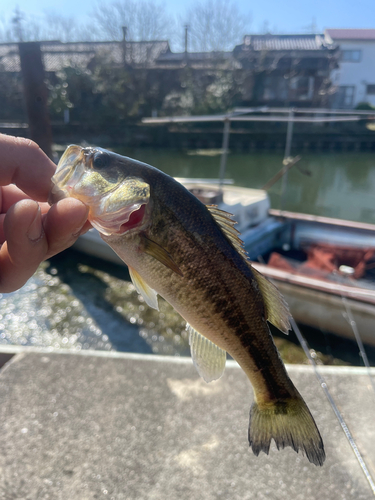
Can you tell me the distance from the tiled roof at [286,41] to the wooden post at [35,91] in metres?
32.5

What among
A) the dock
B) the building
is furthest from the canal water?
the building

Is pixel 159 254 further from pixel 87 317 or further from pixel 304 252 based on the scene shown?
pixel 304 252

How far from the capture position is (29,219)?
109 cm

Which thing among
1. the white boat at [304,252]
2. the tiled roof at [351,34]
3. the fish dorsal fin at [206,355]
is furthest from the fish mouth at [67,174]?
the tiled roof at [351,34]

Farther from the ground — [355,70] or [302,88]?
[355,70]

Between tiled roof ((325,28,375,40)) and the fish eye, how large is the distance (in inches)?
1702

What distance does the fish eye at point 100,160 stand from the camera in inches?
47.8

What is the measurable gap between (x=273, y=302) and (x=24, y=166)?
1006 mm

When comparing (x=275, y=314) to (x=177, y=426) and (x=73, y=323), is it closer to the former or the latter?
(x=177, y=426)

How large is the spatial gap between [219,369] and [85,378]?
7.49 ft

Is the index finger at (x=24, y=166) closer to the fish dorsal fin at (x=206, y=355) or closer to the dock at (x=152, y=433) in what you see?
the fish dorsal fin at (x=206, y=355)

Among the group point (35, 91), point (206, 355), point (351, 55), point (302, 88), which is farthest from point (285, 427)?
point (351, 55)

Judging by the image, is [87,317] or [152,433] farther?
[87,317]

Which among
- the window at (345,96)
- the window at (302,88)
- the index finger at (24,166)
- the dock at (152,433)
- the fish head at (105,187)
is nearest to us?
the fish head at (105,187)
